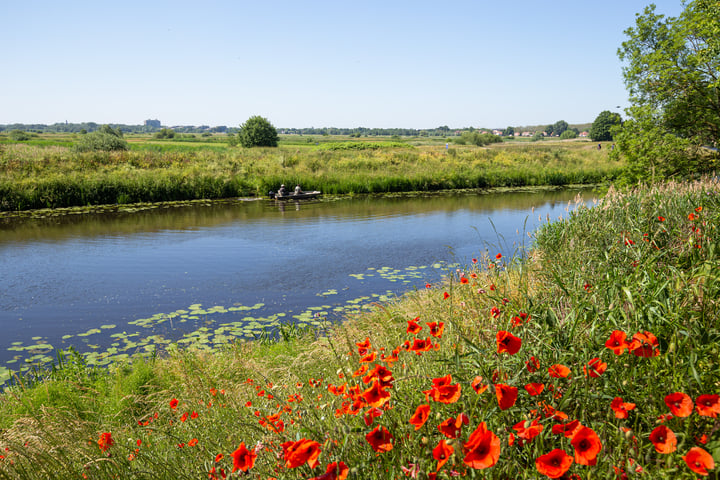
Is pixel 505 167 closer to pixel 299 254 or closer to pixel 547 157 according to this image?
pixel 547 157

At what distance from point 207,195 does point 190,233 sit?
8.52 m

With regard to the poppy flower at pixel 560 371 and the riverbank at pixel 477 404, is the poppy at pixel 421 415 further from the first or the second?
the poppy flower at pixel 560 371

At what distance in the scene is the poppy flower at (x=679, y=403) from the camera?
53.8 inches

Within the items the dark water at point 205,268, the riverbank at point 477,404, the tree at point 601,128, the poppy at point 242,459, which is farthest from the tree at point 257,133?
the poppy at point 242,459

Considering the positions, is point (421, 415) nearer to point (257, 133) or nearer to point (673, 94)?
point (673, 94)

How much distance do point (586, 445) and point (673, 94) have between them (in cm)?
1314

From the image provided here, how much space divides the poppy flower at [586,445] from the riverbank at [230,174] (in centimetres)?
1665

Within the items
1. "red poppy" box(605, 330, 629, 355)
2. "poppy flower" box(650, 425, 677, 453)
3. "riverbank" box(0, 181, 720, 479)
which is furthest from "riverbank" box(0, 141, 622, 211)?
"poppy flower" box(650, 425, 677, 453)

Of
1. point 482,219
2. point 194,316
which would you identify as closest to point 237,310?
point 194,316

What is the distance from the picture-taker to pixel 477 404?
201cm

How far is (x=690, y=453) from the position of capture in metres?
1.22

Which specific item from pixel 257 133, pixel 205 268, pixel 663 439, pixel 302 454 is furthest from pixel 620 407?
pixel 257 133

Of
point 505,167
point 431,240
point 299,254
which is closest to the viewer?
point 299,254

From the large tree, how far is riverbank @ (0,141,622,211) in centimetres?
397
